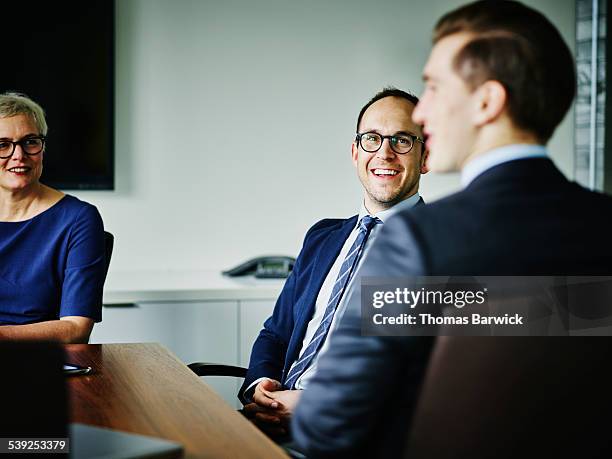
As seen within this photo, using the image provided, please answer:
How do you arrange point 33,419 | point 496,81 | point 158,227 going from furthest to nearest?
point 158,227
point 496,81
point 33,419

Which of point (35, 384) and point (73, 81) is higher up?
point (73, 81)

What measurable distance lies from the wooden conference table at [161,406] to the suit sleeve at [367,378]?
156mm

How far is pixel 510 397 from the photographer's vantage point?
0.98 m

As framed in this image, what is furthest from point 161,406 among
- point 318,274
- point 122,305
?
point 122,305

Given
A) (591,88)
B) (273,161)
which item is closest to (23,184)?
(273,161)

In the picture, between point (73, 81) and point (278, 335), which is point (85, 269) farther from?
point (73, 81)

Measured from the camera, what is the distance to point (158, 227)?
3775mm

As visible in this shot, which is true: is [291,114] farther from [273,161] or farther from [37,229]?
[37,229]

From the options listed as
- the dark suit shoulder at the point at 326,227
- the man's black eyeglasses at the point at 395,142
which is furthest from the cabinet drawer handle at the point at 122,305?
the man's black eyeglasses at the point at 395,142

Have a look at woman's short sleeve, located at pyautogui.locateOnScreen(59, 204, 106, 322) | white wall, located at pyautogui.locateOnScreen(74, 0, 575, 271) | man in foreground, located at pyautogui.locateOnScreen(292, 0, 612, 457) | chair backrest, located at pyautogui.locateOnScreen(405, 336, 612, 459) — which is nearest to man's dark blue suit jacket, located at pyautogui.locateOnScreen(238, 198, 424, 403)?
woman's short sleeve, located at pyautogui.locateOnScreen(59, 204, 106, 322)

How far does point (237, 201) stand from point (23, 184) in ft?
4.90

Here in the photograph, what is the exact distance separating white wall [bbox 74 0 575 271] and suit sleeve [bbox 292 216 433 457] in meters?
2.78

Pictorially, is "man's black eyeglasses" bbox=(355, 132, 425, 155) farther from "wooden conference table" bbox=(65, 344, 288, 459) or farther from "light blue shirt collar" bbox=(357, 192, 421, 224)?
"wooden conference table" bbox=(65, 344, 288, 459)

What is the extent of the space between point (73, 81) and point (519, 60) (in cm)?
290
